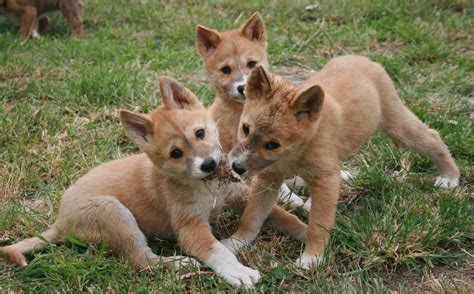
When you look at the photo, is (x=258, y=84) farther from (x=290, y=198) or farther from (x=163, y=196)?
(x=290, y=198)

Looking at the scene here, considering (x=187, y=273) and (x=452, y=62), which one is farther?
→ (x=452, y=62)

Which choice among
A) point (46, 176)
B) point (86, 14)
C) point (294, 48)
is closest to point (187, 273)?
point (46, 176)

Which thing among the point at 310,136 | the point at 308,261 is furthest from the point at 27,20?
the point at 308,261

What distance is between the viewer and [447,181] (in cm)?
491

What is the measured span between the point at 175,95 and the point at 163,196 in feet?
2.66

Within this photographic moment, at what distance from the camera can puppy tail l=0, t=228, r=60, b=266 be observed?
13.6 feet

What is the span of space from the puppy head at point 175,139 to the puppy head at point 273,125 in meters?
0.33

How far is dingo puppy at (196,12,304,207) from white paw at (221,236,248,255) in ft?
2.84

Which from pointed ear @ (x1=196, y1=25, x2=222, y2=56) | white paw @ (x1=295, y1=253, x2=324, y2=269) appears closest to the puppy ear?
white paw @ (x1=295, y1=253, x2=324, y2=269)

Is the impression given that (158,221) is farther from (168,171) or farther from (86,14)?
(86,14)

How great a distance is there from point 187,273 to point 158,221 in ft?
2.09

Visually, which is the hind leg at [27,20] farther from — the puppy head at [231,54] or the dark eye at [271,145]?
the dark eye at [271,145]

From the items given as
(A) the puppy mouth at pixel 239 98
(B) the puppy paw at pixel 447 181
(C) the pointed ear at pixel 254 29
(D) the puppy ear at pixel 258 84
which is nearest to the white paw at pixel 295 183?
(A) the puppy mouth at pixel 239 98

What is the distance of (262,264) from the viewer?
4137 mm
